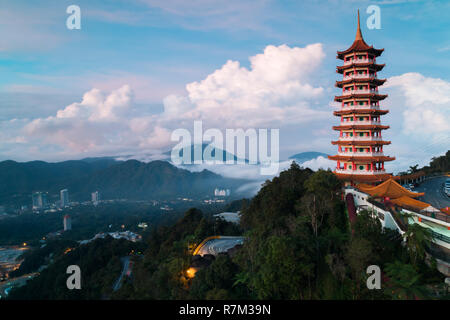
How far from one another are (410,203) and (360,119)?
13.3m

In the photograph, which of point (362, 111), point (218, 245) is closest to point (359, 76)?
point (362, 111)

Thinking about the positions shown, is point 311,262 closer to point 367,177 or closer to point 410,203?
point 410,203

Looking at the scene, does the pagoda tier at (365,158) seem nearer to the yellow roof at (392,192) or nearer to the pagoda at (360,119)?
the pagoda at (360,119)

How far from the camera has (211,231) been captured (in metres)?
36.8

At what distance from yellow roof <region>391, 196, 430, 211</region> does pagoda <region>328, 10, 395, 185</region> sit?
7.74m

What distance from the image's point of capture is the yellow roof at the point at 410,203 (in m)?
18.9

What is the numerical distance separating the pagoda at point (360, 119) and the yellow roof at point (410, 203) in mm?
7738

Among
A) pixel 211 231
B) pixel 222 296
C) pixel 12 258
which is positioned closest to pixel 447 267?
pixel 222 296

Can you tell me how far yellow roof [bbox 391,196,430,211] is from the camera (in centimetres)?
1886

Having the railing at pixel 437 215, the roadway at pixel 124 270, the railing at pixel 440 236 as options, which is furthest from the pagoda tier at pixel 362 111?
the roadway at pixel 124 270

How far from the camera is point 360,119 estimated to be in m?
30.2
